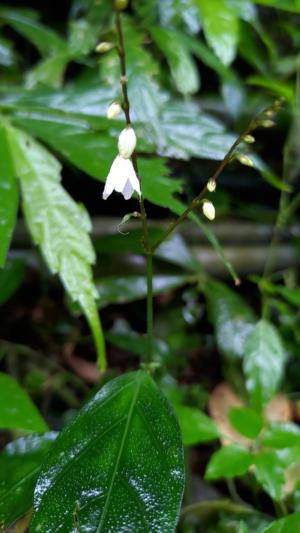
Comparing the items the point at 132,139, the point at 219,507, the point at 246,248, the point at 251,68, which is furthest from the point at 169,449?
the point at 251,68

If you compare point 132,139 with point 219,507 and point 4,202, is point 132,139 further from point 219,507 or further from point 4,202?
point 219,507

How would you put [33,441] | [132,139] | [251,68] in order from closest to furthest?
[132,139], [33,441], [251,68]

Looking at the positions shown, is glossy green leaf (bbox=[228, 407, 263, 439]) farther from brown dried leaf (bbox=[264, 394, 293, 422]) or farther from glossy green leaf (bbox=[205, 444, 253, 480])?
brown dried leaf (bbox=[264, 394, 293, 422])

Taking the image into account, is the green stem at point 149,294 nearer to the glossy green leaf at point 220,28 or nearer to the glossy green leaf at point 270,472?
the glossy green leaf at point 270,472

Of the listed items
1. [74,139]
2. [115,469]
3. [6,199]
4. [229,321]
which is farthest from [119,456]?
[229,321]

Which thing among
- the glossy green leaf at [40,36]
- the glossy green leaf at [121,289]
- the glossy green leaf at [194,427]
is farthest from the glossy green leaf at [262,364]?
the glossy green leaf at [40,36]

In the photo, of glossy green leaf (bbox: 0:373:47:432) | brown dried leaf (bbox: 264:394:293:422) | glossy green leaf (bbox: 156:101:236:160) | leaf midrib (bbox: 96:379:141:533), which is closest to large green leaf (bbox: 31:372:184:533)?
leaf midrib (bbox: 96:379:141:533)
